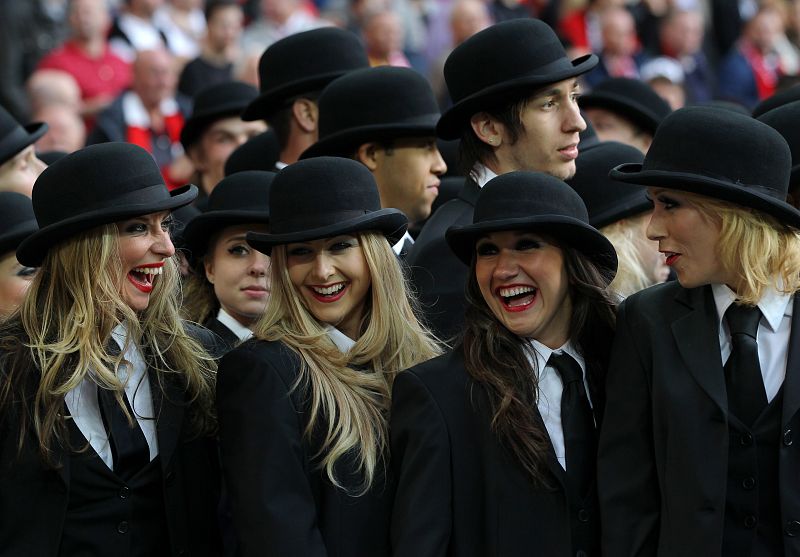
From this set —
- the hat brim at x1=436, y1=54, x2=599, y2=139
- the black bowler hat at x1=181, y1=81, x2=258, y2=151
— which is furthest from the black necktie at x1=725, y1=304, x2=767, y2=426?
the black bowler hat at x1=181, y1=81, x2=258, y2=151

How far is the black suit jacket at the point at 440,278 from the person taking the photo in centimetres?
527

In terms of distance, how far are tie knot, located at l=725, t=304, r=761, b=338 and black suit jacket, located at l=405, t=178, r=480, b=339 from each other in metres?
1.32

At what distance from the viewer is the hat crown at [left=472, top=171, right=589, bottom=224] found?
4305 mm

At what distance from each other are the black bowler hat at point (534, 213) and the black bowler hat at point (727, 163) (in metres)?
0.22

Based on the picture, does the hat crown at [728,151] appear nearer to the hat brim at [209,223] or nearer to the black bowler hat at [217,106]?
the hat brim at [209,223]

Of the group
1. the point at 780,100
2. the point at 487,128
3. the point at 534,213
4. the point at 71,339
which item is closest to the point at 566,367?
the point at 534,213

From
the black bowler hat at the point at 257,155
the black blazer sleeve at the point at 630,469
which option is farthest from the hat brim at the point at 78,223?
the black bowler hat at the point at 257,155

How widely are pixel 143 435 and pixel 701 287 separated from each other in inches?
76.9

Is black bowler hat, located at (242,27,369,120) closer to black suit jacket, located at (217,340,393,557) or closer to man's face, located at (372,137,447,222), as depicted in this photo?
man's face, located at (372,137,447,222)

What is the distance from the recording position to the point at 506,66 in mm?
5445

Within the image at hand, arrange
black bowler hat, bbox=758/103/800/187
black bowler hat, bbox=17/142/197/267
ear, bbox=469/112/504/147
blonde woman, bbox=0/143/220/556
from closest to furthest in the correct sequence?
blonde woman, bbox=0/143/220/556
black bowler hat, bbox=17/142/197/267
black bowler hat, bbox=758/103/800/187
ear, bbox=469/112/504/147

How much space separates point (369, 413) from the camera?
444 cm

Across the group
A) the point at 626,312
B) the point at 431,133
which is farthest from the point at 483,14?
the point at 626,312

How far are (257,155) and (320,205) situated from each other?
250 cm
